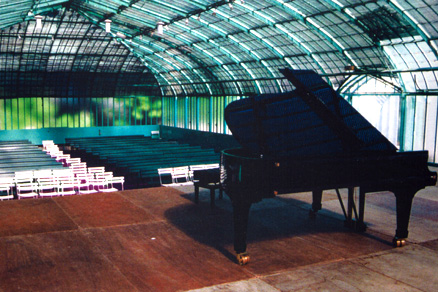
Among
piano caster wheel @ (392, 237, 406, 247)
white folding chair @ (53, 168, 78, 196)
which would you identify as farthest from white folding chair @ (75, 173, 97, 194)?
piano caster wheel @ (392, 237, 406, 247)

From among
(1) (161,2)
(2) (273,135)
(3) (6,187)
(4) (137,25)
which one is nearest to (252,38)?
(1) (161,2)

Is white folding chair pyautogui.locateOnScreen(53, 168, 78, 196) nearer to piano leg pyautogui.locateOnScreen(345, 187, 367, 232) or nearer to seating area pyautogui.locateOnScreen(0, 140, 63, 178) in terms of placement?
seating area pyautogui.locateOnScreen(0, 140, 63, 178)

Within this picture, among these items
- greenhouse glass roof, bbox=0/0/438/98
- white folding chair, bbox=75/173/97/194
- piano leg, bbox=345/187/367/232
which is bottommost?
white folding chair, bbox=75/173/97/194

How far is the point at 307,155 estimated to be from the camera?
7.07 metres

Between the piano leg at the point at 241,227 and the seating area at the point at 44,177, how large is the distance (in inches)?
309

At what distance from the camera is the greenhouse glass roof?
683 inches

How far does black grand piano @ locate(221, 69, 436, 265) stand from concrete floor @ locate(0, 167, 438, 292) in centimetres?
71

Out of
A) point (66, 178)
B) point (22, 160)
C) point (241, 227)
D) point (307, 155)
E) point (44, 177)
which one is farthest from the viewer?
point (22, 160)

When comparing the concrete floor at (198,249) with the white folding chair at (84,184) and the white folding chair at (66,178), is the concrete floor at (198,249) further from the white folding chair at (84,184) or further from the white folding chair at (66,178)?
the white folding chair at (84,184)

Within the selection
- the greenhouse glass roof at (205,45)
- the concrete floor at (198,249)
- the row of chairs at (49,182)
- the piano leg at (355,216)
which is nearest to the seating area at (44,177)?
the row of chairs at (49,182)

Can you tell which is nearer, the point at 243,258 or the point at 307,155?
the point at 243,258

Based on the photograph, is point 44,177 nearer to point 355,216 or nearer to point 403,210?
point 355,216

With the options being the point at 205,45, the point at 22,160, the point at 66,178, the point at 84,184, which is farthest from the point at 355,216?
the point at 205,45

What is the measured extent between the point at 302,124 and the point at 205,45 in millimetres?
21256
